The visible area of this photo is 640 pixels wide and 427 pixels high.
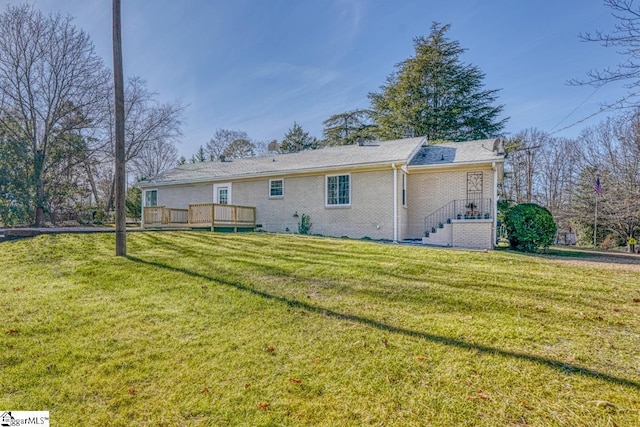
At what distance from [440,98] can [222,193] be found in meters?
19.4

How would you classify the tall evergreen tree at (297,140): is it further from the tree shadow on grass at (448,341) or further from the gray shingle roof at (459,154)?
the tree shadow on grass at (448,341)

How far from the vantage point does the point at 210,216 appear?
1477 cm

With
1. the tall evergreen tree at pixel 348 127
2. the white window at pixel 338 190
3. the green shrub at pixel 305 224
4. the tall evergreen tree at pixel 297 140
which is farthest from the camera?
the tall evergreen tree at pixel 297 140

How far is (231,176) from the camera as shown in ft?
53.8

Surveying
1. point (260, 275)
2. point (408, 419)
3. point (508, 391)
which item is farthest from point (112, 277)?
point (508, 391)

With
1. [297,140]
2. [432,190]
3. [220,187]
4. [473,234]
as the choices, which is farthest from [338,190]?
[297,140]

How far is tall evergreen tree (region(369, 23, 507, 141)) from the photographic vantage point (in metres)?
Answer: 25.8

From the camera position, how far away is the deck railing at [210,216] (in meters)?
14.8

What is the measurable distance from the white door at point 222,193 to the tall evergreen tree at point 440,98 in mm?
15467

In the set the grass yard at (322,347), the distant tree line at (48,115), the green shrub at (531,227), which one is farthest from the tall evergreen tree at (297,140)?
the grass yard at (322,347)

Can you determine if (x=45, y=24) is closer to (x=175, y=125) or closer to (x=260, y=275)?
(x=175, y=125)

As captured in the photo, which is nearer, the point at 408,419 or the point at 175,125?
the point at 408,419

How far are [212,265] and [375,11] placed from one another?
11025mm

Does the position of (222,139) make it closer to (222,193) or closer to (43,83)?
(43,83)
